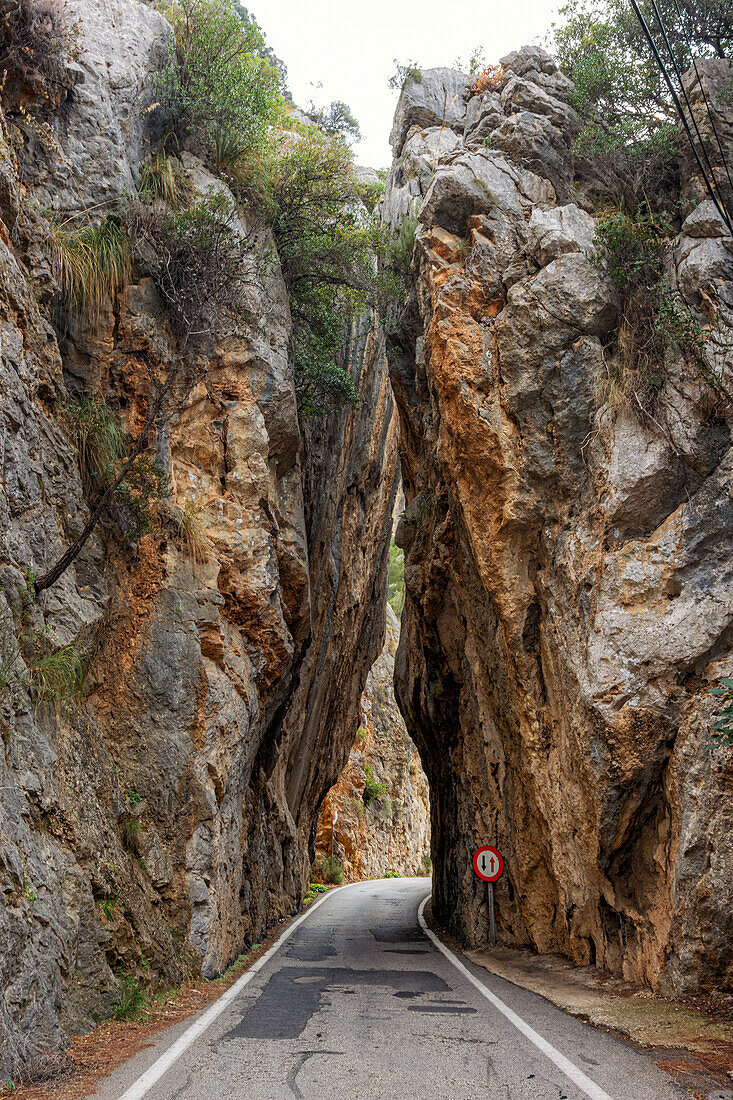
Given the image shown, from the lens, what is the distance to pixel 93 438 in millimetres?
10289

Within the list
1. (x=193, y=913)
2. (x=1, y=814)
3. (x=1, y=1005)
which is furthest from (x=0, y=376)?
(x=193, y=913)

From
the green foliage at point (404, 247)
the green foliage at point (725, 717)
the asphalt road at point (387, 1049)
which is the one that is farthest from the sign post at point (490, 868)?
the green foliage at point (404, 247)

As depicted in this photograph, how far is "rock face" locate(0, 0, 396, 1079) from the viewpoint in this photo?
6957 millimetres

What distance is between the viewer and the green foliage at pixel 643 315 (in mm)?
10852

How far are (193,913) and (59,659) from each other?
161 inches

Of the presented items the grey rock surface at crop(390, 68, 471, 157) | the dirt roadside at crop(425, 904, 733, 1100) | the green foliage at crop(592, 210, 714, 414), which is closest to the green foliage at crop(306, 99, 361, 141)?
the grey rock surface at crop(390, 68, 471, 157)

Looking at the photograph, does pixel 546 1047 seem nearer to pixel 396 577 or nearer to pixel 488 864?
pixel 488 864

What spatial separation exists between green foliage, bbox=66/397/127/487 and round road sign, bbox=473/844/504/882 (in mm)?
9190

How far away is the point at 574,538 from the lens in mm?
11305

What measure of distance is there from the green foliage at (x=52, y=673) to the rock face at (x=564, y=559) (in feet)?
21.5

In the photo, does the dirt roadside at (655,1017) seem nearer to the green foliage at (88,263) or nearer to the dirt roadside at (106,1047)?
the dirt roadside at (106,1047)

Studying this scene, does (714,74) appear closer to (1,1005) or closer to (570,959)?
(570,959)

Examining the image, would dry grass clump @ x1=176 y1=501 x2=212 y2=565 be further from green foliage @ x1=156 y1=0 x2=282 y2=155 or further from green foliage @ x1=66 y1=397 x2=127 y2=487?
green foliage @ x1=156 y1=0 x2=282 y2=155

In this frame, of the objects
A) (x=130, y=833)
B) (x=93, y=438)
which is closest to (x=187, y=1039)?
(x=130, y=833)
